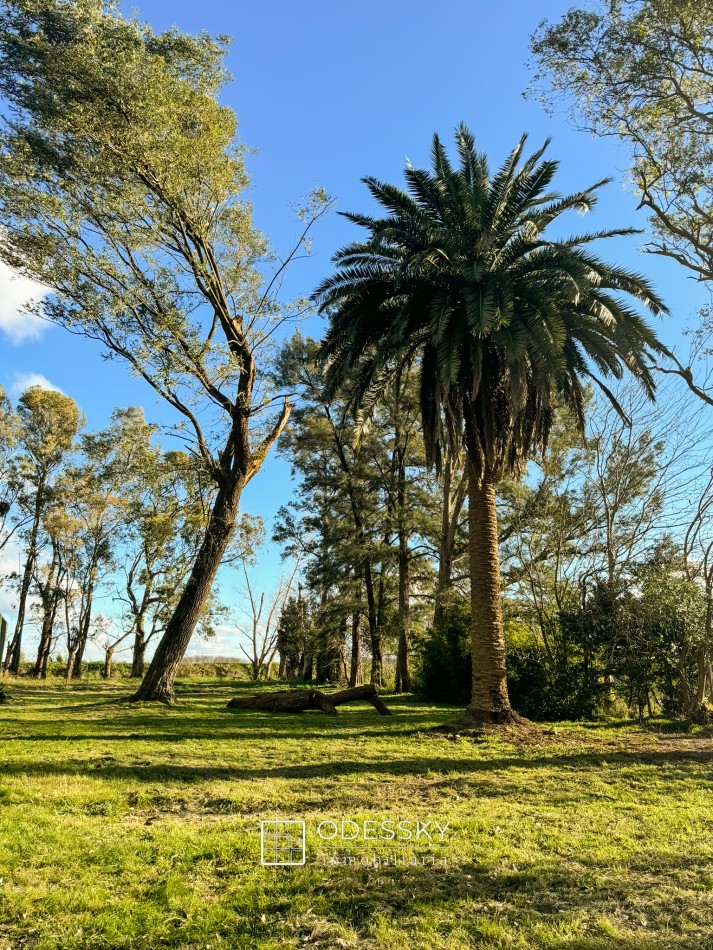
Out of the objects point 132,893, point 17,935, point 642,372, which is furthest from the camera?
point 642,372

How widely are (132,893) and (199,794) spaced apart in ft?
7.63

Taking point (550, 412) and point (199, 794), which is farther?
point (550, 412)

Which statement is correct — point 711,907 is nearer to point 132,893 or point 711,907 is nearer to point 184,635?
point 132,893

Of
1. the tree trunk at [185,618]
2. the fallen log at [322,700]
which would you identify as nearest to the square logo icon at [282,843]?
the fallen log at [322,700]

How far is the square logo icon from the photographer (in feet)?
14.0

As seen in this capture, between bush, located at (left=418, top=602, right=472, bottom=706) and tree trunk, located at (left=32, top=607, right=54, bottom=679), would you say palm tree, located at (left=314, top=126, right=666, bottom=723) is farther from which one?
tree trunk, located at (left=32, top=607, right=54, bottom=679)

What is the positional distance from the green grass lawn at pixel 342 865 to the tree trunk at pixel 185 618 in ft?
15.1

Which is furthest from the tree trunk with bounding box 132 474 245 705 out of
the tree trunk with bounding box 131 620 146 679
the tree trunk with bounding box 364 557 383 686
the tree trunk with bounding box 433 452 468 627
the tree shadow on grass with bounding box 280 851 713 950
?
the tree trunk with bounding box 131 620 146 679

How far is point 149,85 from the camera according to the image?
12.3m

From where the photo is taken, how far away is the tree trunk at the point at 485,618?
11062 mm

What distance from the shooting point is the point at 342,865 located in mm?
4254

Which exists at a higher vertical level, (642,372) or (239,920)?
(642,372)

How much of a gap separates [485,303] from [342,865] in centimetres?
881

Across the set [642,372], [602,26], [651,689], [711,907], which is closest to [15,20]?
[602,26]
